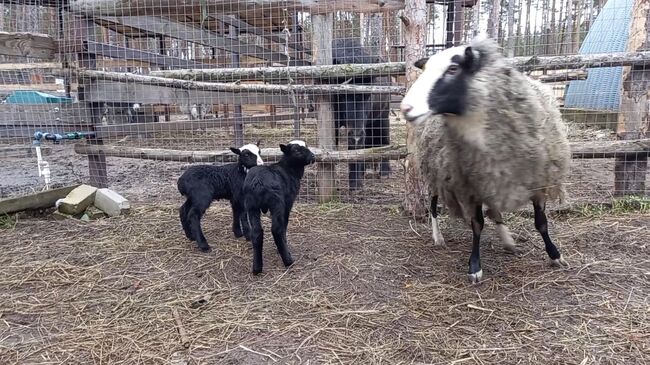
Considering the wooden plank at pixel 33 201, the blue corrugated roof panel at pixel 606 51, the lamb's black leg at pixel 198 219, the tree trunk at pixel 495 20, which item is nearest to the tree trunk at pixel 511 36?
the tree trunk at pixel 495 20

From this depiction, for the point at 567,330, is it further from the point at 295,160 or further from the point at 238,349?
the point at 295,160

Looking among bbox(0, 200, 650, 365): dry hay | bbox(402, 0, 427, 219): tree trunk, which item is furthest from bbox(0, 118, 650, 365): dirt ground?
bbox(402, 0, 427, 219): tree trunk

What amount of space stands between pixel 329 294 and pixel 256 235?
71cm

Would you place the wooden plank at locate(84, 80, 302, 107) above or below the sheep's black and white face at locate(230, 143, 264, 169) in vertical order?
above

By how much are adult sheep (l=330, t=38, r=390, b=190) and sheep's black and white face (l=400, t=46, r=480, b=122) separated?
2.87 metres

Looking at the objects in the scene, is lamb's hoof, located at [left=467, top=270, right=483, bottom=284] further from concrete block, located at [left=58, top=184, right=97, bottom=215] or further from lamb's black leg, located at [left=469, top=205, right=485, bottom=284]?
concrete block, located at [left=58, top=184, right=97, bottom=215]

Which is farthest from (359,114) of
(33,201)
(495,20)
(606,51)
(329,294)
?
(606,51)

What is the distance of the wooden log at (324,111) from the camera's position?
5254 mm

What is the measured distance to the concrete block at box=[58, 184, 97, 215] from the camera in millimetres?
4941

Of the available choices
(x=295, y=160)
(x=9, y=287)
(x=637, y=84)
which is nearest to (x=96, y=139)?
(x=9, y=287)

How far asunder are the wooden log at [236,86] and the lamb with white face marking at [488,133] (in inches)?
68.1

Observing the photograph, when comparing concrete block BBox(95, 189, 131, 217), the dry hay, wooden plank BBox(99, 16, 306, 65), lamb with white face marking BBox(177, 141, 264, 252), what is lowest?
the dry hay

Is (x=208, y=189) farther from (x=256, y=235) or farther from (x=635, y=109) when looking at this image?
(x=635, y=109)

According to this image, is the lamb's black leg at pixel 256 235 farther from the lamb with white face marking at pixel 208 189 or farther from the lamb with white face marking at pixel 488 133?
the lamb with white face marking at pixel 488 133
